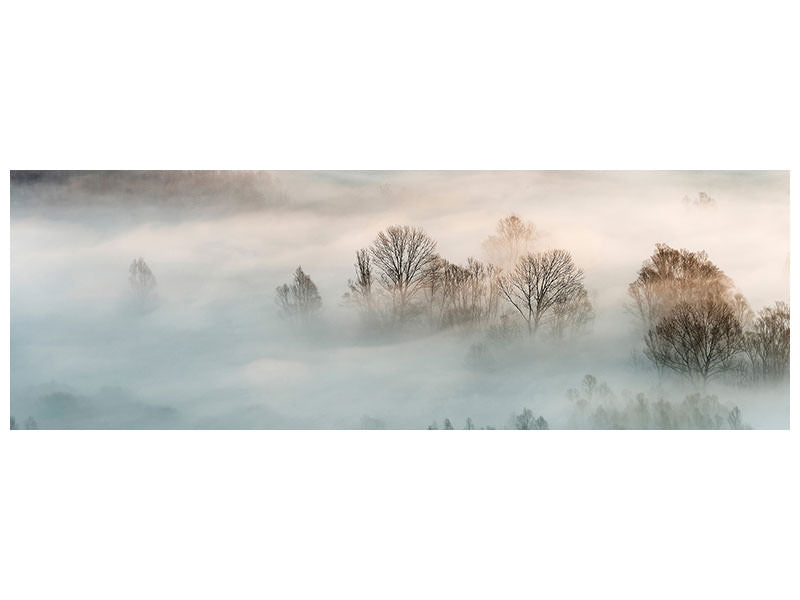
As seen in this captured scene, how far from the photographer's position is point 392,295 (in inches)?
314

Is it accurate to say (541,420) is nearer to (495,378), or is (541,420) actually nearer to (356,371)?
(495,378)

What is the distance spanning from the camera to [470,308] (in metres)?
7.99

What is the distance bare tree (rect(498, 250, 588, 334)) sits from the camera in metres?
7.98

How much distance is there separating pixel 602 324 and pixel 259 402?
8.71ft

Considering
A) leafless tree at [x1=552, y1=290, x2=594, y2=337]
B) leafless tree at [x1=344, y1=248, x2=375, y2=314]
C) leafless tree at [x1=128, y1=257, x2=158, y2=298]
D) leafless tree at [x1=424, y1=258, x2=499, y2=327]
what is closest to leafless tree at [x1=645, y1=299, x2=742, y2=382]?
leafless tree at [x1=552, y1=290, x2=594, y2=337]

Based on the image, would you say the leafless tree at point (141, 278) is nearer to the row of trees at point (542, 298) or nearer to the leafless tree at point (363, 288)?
the row of trees at point (542, 298)

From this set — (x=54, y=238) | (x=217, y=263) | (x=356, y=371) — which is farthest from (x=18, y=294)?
(x=356, y=371)

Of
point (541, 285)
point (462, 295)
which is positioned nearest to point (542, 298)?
point (541, 285)

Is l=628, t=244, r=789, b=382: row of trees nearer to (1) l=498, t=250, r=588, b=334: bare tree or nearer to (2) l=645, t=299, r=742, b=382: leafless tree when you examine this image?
(2) l=645, t=299, r=742, b=382: leafless tree

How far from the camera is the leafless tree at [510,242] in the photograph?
7.96m

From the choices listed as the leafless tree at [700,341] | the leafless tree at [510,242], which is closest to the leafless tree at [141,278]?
the leafless tree at [510,242]

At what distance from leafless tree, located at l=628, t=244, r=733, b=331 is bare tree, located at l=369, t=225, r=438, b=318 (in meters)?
1.57

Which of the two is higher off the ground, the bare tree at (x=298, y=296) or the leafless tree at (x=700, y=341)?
the bare tree at (x=298, y=296)

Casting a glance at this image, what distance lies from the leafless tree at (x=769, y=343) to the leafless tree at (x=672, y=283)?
32cm
